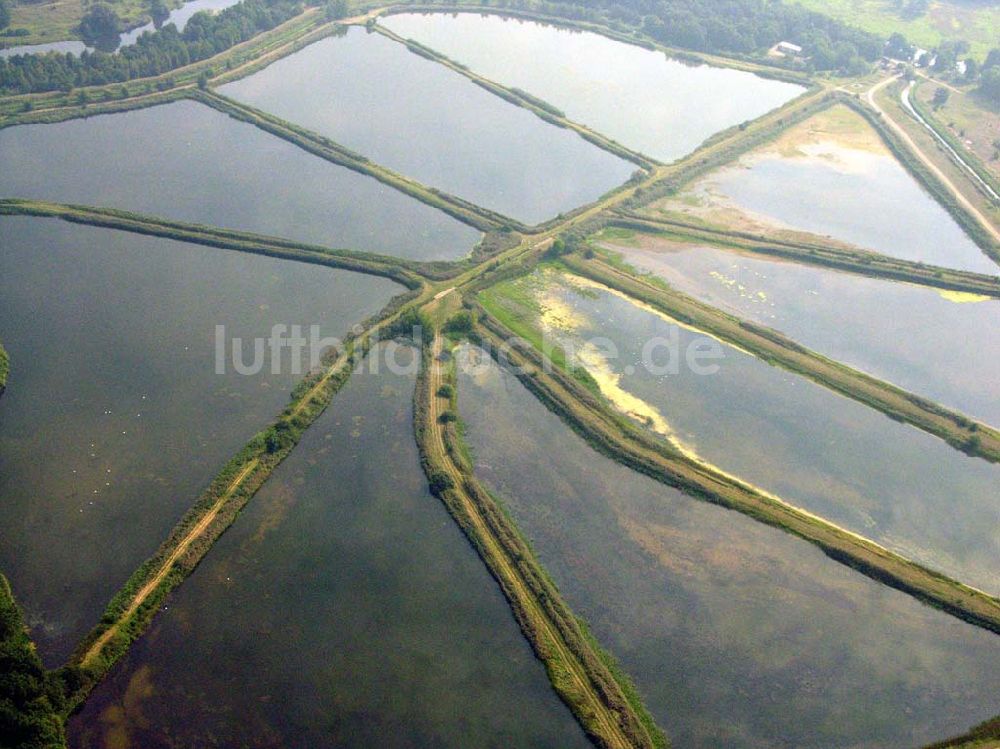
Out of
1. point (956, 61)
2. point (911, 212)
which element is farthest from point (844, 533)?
point (956, 61)

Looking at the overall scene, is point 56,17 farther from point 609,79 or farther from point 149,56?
point 609,79

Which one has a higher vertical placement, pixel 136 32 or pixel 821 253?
pixel 136 32

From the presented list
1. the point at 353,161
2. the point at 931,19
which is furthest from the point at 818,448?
the point at 931,19

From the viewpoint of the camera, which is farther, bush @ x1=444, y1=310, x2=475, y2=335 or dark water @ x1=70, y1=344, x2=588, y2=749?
bush @ x1=444, y1=310, x2=475, y2=335

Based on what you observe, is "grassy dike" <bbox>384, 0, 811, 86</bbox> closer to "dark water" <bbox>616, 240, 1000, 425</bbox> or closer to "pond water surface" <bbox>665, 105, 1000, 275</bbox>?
"pond water surface" <bbox>665, 105, 1000, 275</bbox>

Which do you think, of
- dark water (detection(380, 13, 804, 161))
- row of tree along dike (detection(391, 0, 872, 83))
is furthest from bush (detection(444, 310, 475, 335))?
row of tree along dike (detection(391, 0, 872, 83))

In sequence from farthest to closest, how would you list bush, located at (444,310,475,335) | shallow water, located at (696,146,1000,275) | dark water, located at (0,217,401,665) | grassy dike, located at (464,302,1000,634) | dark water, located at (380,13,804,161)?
dark water, located at (380,13,804,161) → shallow water, located at (696,146,1000,275) → bush, located at (444,310,475,335) → grassy dike, located at (464,302,1000,634) → dark water, located at (0,217,401,665)
